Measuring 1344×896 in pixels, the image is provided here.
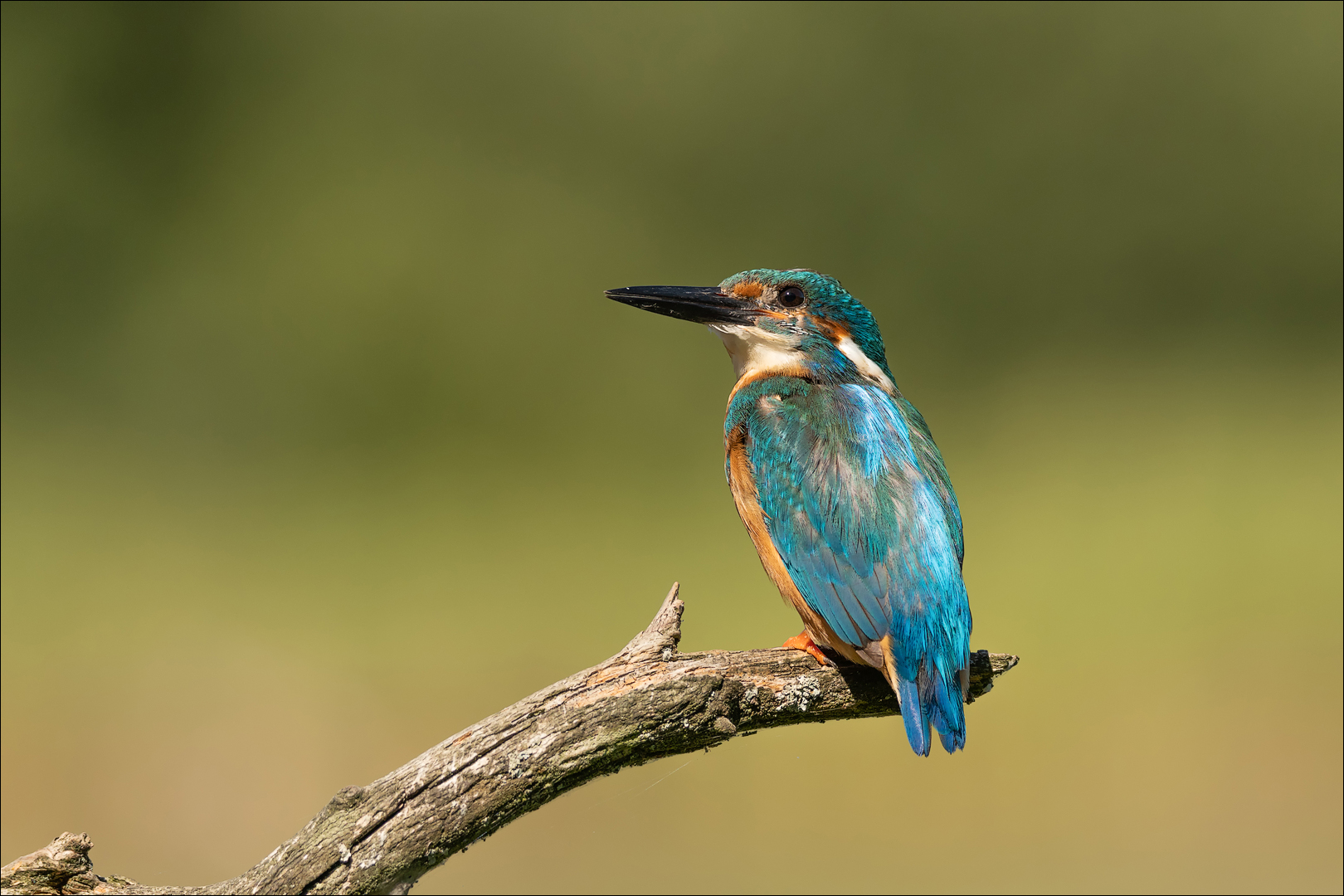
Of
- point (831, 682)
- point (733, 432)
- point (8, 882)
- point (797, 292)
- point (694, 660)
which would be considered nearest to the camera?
point (8, 882)

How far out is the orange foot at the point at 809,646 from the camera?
1481 millimetres

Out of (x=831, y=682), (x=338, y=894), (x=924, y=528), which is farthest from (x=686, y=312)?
(x=338, y=894)

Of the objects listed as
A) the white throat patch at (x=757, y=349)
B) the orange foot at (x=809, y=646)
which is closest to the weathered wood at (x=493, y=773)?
the orange foot at (x=809, y=646)

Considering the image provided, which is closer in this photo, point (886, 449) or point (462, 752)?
point (462, 752)

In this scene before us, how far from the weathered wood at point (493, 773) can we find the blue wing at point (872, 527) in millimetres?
190

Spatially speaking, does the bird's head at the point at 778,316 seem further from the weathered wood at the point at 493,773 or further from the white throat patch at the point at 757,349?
the weathered wood at the point at 493,773

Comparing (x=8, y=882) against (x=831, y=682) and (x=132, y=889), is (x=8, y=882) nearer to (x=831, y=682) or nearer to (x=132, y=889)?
(x=132, y=889)

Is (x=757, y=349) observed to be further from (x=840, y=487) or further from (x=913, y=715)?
(x=913, y=715)

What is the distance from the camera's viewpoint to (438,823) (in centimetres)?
117

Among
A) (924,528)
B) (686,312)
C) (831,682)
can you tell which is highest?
(686,312)

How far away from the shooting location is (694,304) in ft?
5.74

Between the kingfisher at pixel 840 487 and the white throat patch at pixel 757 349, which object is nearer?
the kingfisher at pixel 840 487

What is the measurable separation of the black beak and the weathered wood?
58 cm

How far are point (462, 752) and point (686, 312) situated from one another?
855mm
